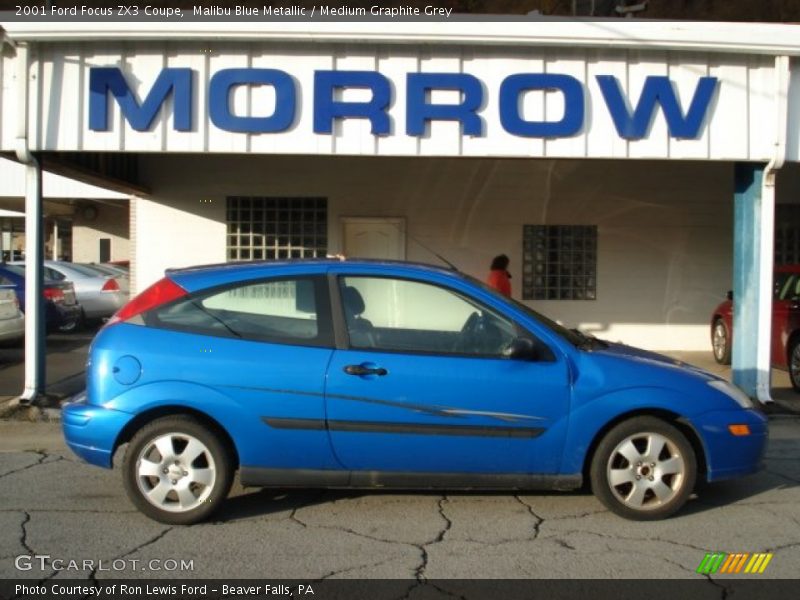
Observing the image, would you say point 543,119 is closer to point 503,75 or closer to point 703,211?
point 503,75

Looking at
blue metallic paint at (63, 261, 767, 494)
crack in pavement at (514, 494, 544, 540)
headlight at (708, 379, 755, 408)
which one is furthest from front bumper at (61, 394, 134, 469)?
headlight at (708, 379, 755, 408)

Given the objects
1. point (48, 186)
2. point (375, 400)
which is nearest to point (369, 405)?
point (375, 400)

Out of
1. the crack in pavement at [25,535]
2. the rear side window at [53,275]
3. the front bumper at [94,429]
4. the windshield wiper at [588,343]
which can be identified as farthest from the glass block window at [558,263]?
the crack in pavement at [25,535]

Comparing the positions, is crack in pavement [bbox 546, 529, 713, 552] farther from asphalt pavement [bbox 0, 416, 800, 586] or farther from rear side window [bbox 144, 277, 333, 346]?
rear side window [bbox 144, 277, 333, 346]

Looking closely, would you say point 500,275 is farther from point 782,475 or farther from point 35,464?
point 35,464

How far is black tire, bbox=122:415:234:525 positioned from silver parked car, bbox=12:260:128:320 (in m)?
12.3

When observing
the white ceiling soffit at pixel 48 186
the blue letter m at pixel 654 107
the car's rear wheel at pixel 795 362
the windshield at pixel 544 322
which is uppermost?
the white ceiling soffit at pixel 48 186

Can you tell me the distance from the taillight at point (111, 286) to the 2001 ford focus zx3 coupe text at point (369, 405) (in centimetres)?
1234

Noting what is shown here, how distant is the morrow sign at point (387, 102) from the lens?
8.60m

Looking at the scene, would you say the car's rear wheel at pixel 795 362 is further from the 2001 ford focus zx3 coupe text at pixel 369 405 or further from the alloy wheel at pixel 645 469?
the alloy wheel at pixel 645 469

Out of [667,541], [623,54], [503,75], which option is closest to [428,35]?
[503,75]

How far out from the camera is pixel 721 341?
12.3 meters

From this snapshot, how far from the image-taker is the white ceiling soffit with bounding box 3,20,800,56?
8.34 metres

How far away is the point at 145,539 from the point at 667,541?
10.0 feet
